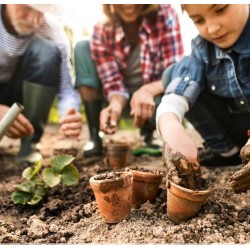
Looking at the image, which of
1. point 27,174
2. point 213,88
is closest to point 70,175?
point 27,174

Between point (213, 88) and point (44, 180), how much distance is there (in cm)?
→ 86

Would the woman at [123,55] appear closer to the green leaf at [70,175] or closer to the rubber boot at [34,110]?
the rubber boot at [34,110]

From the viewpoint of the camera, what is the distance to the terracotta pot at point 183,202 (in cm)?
146

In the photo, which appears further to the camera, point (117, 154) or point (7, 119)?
point (117, 154)

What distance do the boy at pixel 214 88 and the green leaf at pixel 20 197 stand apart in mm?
595

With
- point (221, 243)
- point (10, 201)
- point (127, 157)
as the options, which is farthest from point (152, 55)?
point (221, 243)

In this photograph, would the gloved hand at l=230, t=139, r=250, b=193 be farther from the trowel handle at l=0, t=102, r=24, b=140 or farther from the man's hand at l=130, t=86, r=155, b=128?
the trowel handle at l=0, t=102, r=24, b=140

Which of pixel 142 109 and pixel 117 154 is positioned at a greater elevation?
pixel 142 109

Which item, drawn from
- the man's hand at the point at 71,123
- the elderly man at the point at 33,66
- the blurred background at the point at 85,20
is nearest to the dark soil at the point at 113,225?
the man's hand at the point at 71,123

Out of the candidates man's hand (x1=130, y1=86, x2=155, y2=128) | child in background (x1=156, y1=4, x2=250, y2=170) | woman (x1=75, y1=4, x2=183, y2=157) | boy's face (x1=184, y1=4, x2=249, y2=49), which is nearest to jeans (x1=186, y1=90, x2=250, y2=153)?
child in background (x1=156, y1=4, x2=250, y2=170)

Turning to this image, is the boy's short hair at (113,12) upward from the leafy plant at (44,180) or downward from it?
upward

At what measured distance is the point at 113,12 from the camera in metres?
2.71

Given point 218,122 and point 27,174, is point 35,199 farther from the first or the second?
point 218,122
